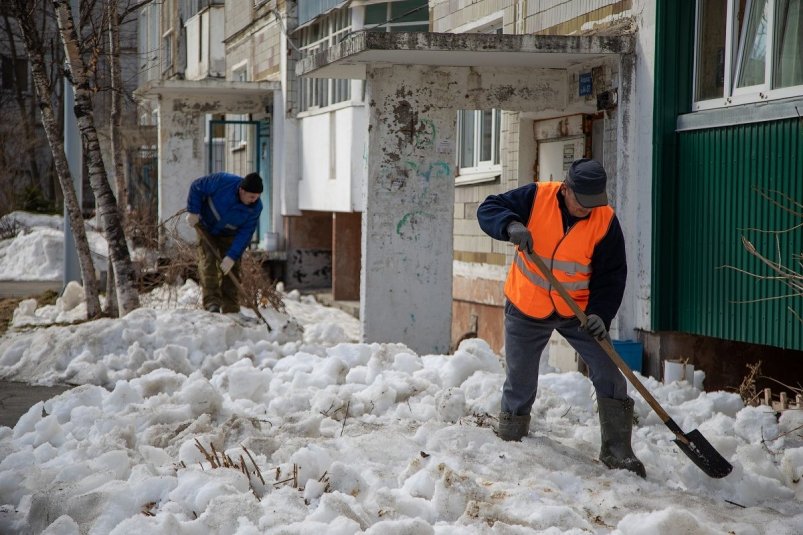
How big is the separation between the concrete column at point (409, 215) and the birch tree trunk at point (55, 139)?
14.4ft

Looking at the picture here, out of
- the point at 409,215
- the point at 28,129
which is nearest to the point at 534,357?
the point at 409,215

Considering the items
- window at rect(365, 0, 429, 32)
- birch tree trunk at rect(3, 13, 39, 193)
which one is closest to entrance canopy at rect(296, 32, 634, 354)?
window at rect(365, 0, 429, 32)

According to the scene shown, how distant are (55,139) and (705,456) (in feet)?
30.2

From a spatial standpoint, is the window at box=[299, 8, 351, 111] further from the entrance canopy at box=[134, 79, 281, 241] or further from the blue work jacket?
the blue work jacket

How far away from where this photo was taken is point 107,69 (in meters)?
17.0

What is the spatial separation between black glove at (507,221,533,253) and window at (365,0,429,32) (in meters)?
9.29

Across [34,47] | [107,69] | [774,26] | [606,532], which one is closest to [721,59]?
[774,26]

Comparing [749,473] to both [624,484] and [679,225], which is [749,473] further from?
[679,225]

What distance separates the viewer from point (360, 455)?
5848mm

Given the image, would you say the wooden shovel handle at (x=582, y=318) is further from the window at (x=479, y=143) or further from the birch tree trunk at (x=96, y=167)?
the birch tree trunk at (x=96, y=167)

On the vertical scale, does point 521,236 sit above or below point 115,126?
below

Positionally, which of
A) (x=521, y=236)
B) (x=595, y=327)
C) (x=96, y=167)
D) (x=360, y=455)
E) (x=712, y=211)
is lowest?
(x=360, y=455)

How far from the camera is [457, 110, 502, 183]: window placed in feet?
39.0

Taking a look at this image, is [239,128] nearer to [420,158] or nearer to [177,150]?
[177,150]
